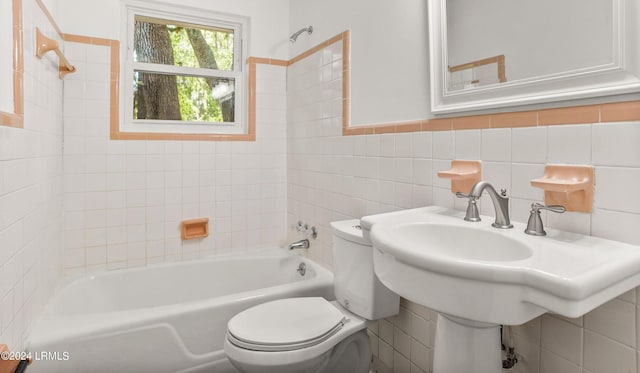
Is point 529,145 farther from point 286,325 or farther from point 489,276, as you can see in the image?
point 286,325

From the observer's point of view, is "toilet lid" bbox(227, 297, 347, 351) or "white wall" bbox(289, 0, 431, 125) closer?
"toilet lid" bbox(227, 297, 347, 351)

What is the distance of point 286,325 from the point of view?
4.81 ft

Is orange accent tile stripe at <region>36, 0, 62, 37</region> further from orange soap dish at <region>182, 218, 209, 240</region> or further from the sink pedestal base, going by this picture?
the sink pedestal base

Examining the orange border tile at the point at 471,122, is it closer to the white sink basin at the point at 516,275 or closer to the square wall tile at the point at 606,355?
the white sink basin at the point at 516,275

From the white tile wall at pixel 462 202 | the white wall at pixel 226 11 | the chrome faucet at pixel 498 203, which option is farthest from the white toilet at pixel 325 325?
the white wall at pixel 226 11

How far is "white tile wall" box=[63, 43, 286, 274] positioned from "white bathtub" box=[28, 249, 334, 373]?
0.18 metres

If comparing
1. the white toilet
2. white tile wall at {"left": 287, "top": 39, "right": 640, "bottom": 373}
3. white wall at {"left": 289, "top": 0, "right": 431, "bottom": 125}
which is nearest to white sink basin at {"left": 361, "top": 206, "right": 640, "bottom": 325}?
white tile wall at {"left": 287, "top": 39, "right": 640, "bottom": 373}

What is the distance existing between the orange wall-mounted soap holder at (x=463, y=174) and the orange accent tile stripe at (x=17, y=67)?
1.55 meters

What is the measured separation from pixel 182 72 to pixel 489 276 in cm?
242

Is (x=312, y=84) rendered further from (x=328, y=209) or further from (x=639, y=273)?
(x=639, y=273)

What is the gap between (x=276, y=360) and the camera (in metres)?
1.31

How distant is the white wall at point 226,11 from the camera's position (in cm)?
211

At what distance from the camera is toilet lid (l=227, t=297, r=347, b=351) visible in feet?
4.42

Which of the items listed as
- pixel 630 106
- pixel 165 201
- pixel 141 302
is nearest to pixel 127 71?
pixel 165 201
